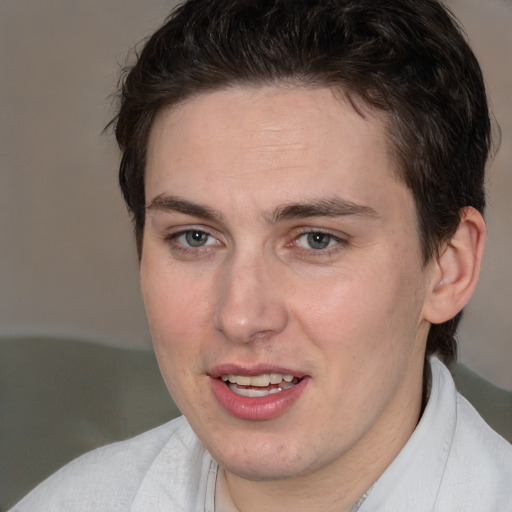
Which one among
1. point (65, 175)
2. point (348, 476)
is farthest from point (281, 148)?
point (65, 175)

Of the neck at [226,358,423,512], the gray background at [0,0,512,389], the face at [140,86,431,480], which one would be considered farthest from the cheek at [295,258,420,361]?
the gray background at [0,0,512,389]

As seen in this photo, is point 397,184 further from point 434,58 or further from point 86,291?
point 86,291

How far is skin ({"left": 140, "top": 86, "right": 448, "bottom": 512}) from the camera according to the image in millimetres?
2072

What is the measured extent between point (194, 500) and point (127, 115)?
960 mm

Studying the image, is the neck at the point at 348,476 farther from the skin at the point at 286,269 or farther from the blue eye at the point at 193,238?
the blue eye at the point at 193,238

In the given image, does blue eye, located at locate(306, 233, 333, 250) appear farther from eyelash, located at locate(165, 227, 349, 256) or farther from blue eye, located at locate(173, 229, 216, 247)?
blue eye, located at locate(173, 229, 216, 247)

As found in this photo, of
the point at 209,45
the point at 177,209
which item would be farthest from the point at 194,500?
the point at 209,45

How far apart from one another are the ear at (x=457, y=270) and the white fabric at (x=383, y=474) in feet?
0.70

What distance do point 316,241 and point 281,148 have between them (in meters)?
0.21

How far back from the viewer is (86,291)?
3729 mm

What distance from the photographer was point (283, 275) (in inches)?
82.3

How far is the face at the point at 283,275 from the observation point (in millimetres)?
2072

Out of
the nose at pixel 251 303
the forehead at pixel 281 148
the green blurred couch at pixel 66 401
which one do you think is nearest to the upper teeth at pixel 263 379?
the nose at pixel 251 303

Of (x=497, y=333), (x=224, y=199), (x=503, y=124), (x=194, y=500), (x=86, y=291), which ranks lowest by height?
(x=194, y=500)
